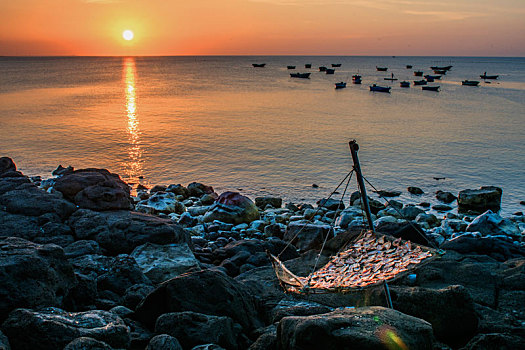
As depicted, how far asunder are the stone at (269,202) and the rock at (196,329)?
433 inches

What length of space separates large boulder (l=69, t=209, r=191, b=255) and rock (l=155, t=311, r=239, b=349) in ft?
14.2

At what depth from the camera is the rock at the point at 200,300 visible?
19.4 ft

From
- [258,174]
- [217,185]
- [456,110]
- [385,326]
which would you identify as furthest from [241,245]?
[456,110]

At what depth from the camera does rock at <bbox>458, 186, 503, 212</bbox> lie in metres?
16.1

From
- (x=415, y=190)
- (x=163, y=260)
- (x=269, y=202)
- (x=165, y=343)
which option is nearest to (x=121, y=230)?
(x=163, y=260)

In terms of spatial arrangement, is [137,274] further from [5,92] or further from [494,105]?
[5,92]

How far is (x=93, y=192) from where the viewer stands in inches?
428

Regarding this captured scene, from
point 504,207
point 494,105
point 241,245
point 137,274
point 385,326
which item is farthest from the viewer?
point 494,105

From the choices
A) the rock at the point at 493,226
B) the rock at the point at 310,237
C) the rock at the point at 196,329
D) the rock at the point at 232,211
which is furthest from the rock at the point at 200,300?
the rock at the point at 493,226

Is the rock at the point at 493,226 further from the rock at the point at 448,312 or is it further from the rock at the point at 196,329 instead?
the rock at the point at 196,329

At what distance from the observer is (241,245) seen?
10961 millimetres

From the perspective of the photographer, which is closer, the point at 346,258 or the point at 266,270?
the point at 346,258

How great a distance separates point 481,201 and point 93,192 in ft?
44.4

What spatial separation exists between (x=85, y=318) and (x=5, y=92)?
65.7 metres
